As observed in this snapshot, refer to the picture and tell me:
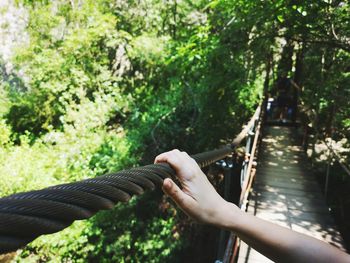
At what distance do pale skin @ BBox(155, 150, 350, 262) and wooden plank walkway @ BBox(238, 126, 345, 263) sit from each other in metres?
2.30

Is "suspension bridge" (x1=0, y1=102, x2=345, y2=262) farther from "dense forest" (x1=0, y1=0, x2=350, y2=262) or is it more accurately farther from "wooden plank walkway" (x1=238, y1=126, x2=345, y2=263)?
"dense forest" (x1=0, y1=0, x2=350, y2=262)

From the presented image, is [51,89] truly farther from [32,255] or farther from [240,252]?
[240,252]

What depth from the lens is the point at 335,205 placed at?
6.08 meters

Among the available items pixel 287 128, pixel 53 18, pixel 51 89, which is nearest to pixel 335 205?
pixel 287 128

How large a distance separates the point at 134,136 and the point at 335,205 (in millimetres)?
5289

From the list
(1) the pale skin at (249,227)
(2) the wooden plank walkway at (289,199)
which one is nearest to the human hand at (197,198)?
(1) the pale skin at (249,227)

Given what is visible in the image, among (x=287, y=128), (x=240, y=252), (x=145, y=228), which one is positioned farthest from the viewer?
(x=287, y=128)

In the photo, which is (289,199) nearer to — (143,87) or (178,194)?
(178,194)

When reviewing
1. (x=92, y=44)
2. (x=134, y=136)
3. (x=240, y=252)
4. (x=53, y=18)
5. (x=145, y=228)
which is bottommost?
(x=145, y=228)

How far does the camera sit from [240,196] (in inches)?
121

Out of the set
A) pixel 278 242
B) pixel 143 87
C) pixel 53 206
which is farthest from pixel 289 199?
pixel 143 87

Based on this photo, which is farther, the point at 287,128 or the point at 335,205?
the point at 287,128

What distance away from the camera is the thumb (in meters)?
0.73

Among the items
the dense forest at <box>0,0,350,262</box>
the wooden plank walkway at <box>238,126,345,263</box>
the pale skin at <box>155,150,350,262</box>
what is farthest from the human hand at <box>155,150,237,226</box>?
the dense forest at <box>0,0,350,262</box>
